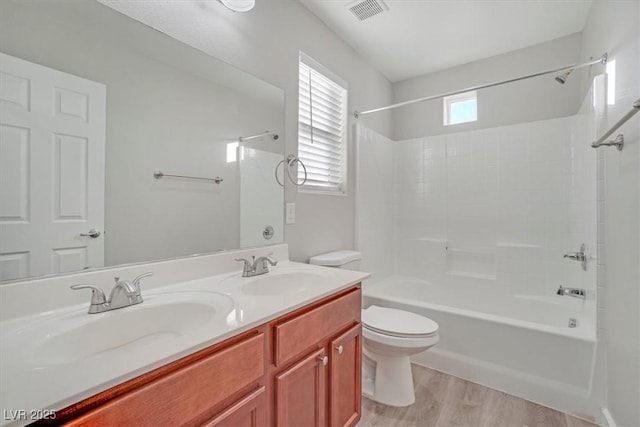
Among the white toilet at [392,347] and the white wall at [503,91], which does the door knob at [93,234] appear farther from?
the white wall at [503,91]

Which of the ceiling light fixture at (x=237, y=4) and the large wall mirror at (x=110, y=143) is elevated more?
the ceiling light fixture at (x=237, y=4)

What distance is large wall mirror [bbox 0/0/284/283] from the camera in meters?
0.91

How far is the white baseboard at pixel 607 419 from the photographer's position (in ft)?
4.91

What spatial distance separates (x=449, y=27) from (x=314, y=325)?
8.10 feet

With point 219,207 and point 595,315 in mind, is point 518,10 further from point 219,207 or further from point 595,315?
point 219,207

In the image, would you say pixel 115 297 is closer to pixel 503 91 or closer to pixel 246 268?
pixel 246 268

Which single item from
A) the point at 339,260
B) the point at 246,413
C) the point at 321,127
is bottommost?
the point at 246,413

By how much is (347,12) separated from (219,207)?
5.55 feet

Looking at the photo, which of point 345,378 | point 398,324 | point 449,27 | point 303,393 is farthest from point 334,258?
point 449,27

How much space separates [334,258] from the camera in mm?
2027

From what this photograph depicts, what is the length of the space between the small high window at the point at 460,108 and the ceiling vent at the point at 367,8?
137 centimetres

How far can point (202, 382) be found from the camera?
74 centimetres

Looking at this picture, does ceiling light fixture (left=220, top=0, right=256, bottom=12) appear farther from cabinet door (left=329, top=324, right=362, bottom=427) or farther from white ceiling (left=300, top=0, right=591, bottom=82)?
cabinet door (left=329, top=324, right=362, bottom=427)

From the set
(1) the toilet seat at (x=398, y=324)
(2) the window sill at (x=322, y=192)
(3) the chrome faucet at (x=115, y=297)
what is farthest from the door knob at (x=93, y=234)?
(1) the toilet seat at (x=398, y=324)
